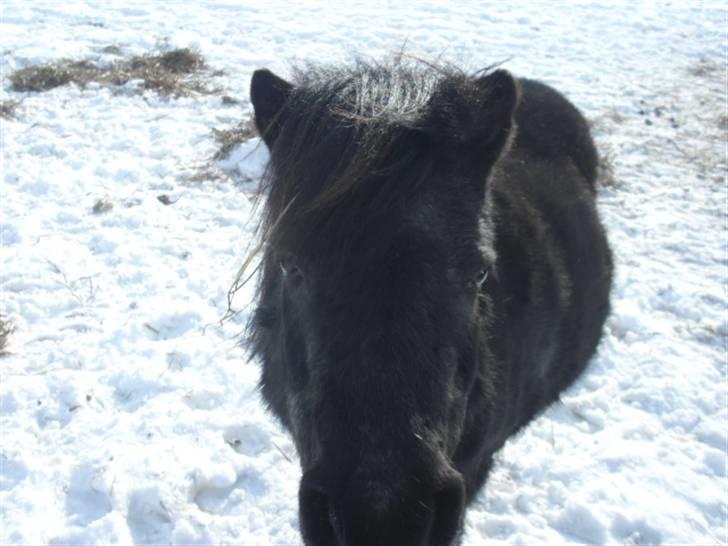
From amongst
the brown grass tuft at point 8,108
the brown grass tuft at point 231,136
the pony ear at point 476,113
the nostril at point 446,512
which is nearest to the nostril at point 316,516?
the nostril at point 446,512

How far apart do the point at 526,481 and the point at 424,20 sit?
30.4 feet

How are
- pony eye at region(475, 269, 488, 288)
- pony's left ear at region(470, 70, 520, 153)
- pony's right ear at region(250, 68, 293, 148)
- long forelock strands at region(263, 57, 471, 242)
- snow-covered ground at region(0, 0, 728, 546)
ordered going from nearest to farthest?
long forelock strands at region(263, 57, 471, 242)
pony eye at region(475, 269, 488, 288)
pony's left ear at region(470, 70, 520, 153)
pony's right ear at region(250, 68, 293, 148)
snow-covered ground at region(0, 0, 728, 546)

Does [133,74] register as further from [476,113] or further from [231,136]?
[476,113]

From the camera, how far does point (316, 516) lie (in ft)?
5.63

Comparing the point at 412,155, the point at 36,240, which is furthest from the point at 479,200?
the point at 36,240

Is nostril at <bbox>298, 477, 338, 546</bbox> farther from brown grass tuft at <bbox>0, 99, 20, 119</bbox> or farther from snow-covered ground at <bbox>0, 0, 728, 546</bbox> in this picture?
brown grass tuft at <bbox>0, 99, 20, 119</bbox>

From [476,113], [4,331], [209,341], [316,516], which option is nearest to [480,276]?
[476,113]

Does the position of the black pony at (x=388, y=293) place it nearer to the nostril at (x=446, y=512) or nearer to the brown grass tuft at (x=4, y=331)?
the nostril at (x=446, y=512)

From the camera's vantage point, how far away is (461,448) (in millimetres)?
2557

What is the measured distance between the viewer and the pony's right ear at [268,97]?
2545 millimetres

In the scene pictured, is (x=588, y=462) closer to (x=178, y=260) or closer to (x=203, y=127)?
(x=178, y=260)

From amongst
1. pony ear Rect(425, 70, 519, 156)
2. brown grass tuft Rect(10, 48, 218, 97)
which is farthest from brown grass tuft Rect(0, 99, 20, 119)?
pony ear Rect(425, 70, 519, 156)

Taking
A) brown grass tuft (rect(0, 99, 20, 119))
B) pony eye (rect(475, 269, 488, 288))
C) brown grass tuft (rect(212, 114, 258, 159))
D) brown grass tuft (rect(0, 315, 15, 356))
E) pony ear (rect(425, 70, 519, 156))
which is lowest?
brown grass tuft (rect(0, 315, 15, 356))

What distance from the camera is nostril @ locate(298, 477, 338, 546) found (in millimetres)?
1705
